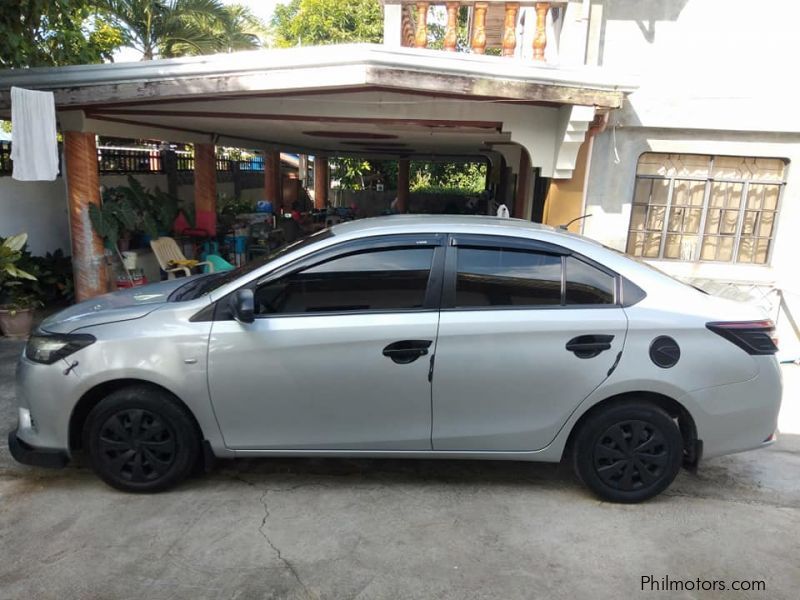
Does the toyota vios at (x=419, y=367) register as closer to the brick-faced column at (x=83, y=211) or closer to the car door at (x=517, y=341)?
the car door at (x=517, y=341)

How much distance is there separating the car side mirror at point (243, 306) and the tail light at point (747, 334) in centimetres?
251

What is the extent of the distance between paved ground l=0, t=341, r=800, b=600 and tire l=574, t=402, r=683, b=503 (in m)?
0.14

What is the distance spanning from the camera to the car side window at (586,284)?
3398mm

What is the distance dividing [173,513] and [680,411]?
293 cm

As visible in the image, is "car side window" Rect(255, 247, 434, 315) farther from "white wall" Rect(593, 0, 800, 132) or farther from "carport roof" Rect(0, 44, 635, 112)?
"white wall" Rect(593, 0, 800, 132)

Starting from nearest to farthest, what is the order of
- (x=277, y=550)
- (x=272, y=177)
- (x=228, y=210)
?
(x=277, y=550), (x=228, y=210), (x=272, y=177)

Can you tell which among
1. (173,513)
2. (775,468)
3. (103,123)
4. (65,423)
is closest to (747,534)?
(775,468)

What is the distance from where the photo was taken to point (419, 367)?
329 cm

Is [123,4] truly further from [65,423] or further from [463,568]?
[463,568]

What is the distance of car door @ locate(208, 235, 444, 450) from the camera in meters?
3.28

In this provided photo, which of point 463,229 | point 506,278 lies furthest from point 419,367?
point 463,229

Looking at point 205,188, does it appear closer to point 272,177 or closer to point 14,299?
point 14,299

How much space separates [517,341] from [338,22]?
19383 mm

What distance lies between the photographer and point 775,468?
4121mm
